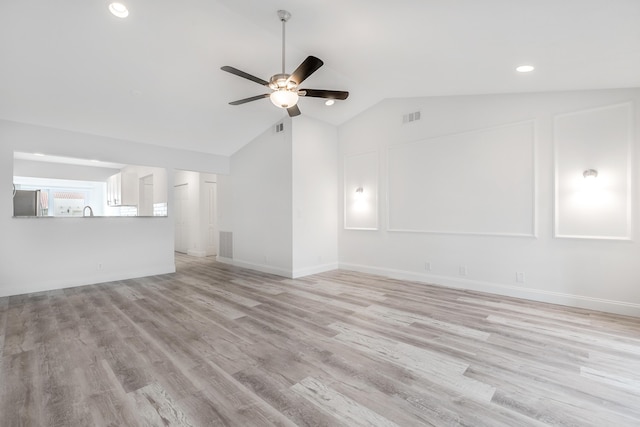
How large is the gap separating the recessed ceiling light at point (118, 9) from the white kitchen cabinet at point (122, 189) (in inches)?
127

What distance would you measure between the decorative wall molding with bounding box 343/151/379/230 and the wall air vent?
813 mm

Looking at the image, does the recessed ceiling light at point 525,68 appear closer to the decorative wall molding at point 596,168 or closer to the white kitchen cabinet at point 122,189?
the decorative wall molding at point 596,168

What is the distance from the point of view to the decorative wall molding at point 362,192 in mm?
5855

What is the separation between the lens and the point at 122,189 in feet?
17.7

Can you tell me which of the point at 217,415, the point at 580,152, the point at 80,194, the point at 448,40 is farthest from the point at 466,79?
the point at 80,194

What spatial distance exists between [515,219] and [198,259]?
7447mm

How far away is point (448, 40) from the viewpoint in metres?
2.88

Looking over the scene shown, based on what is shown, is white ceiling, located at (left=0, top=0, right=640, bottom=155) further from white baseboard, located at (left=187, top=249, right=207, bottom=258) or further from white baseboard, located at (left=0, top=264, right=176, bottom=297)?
white baseboard, located at (left=187, top=249, right=207, bottom=258)

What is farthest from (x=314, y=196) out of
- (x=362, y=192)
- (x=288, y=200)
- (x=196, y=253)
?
(x=196, y=253)

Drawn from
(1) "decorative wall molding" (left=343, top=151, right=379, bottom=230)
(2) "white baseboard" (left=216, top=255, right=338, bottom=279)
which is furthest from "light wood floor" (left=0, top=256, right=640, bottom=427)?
Answer: (1) "decorative wall molding" (left=343, top=151, right=379, bottom=230)

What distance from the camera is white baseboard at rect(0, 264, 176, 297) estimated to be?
4461mm

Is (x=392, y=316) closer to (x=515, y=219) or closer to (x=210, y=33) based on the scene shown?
(x=515, y=219)

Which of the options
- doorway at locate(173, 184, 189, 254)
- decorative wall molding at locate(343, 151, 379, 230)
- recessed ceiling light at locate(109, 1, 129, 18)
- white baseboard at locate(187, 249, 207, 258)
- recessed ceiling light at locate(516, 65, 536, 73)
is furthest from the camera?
doorway at locate(173, 184, 189, 254)

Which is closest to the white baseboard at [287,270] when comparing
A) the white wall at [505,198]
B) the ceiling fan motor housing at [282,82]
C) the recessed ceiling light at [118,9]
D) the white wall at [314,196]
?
the white wall at [314,196]
